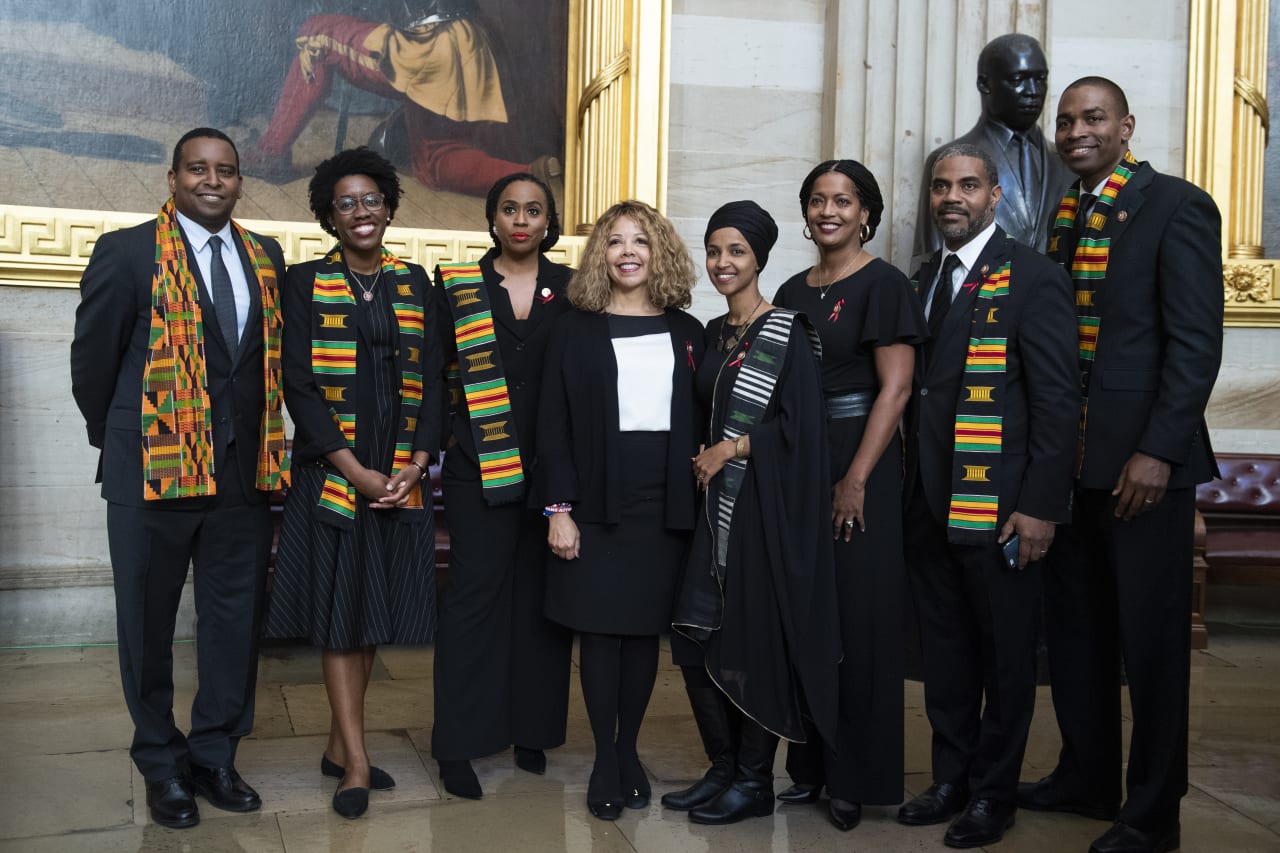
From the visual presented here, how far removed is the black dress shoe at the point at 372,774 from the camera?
12.9 feet

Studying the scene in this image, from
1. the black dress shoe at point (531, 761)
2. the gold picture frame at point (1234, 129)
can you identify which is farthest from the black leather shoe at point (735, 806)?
the gold picture frame at point (1234, 129)

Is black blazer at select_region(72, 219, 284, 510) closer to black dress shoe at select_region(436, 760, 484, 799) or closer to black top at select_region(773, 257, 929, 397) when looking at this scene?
black dress shoe at select_region(436, 760, 484, 799)

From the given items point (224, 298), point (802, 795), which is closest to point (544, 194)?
point (224, 298)

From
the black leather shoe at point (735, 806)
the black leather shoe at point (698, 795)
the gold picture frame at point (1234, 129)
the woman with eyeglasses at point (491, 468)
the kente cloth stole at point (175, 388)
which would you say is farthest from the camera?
the gold picture frame at point (1234, 129)

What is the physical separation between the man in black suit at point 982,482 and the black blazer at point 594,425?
0.70 metres

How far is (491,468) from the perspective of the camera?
3.83m

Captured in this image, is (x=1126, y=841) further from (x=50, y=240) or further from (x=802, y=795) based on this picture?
(x=50, y=240)

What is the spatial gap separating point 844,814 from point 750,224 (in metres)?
1.76

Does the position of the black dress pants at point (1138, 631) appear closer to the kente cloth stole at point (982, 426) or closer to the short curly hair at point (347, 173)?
the kente cloth stole at point (982, 426)

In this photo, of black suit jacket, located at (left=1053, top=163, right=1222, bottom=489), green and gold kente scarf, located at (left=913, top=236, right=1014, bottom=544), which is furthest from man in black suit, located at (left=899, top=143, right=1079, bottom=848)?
black suit jacket, located at (left=1053, top=163, right=1222, bottom=489)

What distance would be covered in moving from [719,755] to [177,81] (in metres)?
4.61

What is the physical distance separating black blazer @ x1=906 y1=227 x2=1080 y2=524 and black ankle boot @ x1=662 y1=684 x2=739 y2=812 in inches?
34.4

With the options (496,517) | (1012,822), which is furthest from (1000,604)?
(496,517)

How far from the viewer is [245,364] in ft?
12.3
